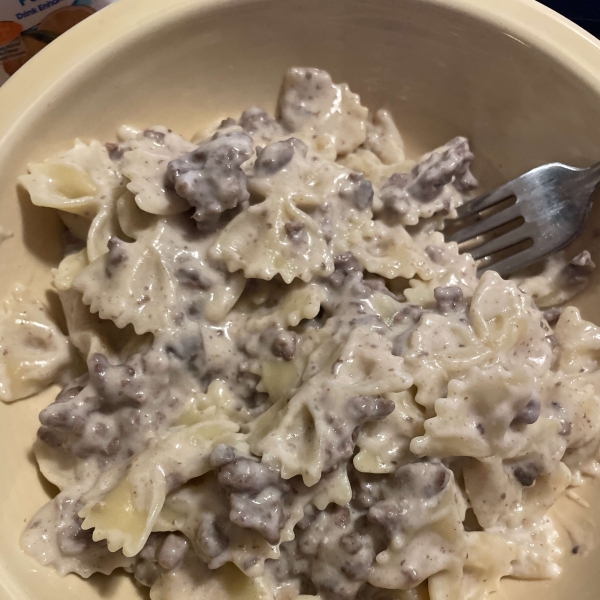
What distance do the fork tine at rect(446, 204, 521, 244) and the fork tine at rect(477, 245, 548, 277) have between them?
0.39 feet

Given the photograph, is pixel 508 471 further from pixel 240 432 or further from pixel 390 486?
pixel 240 432

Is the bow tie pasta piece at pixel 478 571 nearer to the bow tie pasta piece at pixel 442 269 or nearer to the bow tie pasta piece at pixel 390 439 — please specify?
the bow tie pasta piece at pixel 390 439

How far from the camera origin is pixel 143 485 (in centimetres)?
157

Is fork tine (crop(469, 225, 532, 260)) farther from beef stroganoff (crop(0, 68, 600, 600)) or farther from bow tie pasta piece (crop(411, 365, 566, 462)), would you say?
bow tie pasta piece (crop(411, 365, 566, 462))

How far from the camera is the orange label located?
222 cm

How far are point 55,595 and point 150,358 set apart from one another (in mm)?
645

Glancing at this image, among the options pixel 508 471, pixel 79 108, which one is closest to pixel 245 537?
pixel 508 471

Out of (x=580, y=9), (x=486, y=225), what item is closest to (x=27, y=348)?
(x=486, y=225)

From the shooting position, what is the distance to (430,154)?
2148 millimetres

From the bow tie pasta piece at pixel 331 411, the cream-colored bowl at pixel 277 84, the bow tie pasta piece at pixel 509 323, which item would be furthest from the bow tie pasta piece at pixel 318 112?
the bow tie pasta piece at pixel 331 411

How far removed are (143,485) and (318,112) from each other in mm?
1420

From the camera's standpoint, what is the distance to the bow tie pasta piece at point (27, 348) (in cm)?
174

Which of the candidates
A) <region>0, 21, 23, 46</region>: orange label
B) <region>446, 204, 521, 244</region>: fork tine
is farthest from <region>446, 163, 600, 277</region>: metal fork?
<region>0, 21, 23, 46</region>: orange label

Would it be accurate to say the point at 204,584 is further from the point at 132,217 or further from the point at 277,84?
the point at 277,84
